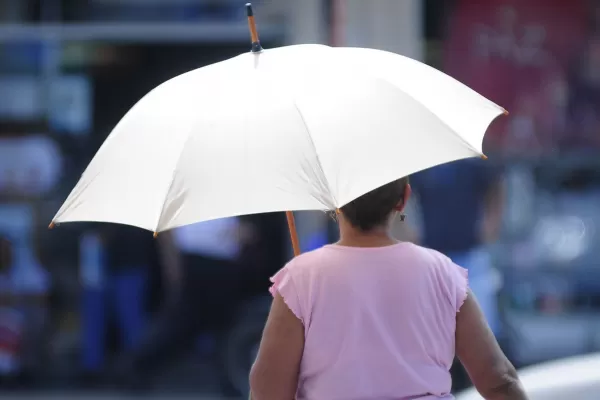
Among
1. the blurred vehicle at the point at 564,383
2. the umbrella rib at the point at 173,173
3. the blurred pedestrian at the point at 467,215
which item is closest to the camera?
the umbrella rib at the point at 173,173

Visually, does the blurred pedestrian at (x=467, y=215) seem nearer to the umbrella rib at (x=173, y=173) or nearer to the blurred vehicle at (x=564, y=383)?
the blurred vehicle at (x=564, y=383)

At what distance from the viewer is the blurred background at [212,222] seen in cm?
711

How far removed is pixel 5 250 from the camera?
7.55 meters

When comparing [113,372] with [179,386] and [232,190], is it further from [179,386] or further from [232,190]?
[232,190]

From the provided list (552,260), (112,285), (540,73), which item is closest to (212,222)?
(112,285)

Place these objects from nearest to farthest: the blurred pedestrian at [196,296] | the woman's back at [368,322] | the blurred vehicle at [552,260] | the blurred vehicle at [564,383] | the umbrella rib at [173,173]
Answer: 1. the woman's back at [368,322]
2. the umbrella rib at [173,173]
3. the blurred vehicle at [564,383]
4. the blurred vehicle at [552,260]
5. the blurred pedestrian at [196,296]

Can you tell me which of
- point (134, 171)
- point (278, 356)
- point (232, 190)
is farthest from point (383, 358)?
point (134, 171)

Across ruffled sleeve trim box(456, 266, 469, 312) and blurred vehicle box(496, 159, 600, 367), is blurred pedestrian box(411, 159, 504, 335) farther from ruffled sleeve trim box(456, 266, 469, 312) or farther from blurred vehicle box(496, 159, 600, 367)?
ruffled sleeve trim box(456, 266, 469, 312)

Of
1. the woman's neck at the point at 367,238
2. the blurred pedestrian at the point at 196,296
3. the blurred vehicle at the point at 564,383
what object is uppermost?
the woman's neck at the point at 367,238

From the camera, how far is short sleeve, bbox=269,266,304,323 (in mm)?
2197

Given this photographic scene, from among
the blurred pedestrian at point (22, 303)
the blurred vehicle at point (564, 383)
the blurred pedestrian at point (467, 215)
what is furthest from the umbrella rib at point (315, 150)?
the blurred pedestrian at point (22, 303)

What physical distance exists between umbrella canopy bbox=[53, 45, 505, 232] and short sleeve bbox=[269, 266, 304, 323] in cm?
14

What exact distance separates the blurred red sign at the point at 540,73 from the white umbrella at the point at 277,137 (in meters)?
4.63

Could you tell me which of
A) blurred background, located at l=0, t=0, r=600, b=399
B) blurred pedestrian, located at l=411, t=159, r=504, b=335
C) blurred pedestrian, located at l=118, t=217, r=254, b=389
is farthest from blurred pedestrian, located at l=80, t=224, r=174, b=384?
blurred pedestrian, located at l=411, t=159, r=504, b=335
